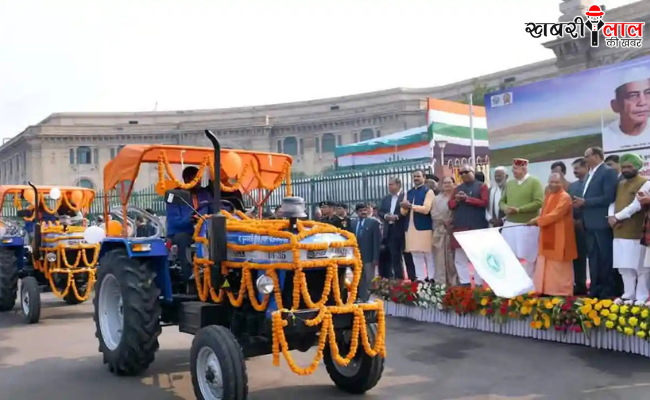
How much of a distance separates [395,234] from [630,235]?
13.2 feet

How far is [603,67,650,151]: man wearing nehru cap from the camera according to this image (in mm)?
9781

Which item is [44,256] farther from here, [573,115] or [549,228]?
[573,115]

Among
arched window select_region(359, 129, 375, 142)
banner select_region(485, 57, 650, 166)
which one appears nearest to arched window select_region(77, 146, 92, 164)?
arched window select_region(359, 129, 375, 142)

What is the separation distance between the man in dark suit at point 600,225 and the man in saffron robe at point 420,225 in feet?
8.49

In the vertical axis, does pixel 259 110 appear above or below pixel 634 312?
above

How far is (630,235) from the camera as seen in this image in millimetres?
7406

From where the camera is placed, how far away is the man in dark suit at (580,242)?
27.7 ft

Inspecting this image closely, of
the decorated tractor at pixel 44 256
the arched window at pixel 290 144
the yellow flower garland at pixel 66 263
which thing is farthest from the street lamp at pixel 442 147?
the arched window at pixel 290 144

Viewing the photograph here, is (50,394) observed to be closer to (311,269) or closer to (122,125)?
(311,269)

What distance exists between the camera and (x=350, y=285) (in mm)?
5789

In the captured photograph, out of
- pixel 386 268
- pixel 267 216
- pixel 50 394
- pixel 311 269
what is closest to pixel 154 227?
pixel 267 216

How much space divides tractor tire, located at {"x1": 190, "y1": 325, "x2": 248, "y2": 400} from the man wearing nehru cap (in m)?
7.41

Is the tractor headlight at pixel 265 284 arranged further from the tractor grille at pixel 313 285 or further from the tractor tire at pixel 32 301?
the tractor tire at pixel 32 301

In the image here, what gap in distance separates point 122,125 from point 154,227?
61832 mm
